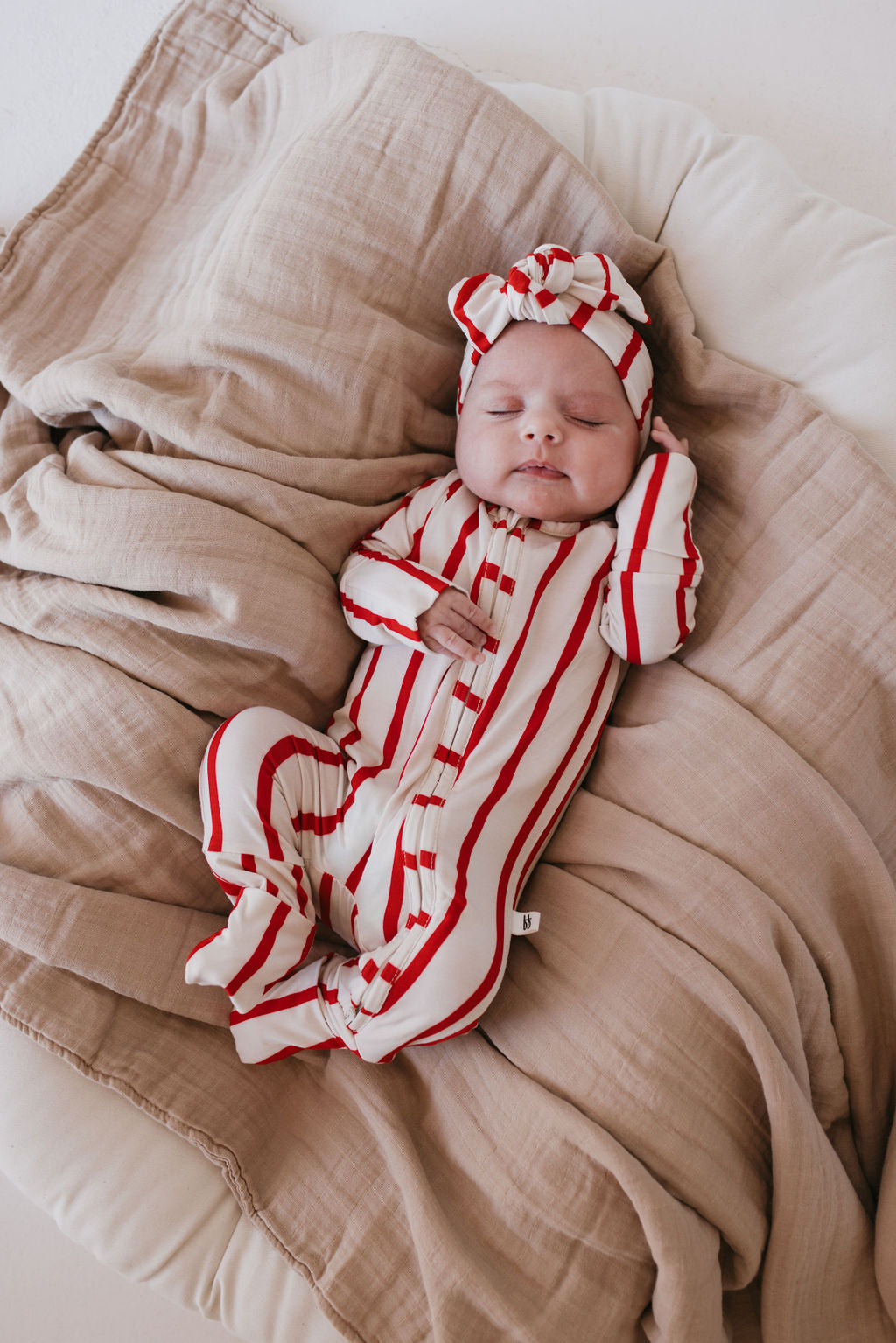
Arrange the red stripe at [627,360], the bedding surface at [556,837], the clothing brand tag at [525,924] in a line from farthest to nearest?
the red stripe at [627,360] < the clothing brand tag at [525,924] < the bedding surface at [556,837]

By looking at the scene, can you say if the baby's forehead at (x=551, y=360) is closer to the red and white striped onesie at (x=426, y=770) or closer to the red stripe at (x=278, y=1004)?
the red and white striped onesie at (x=426, y=770)

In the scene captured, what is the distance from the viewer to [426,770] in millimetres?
1055

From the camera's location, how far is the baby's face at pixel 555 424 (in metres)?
1.10

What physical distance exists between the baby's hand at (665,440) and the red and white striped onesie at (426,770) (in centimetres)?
3

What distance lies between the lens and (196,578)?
104 centimetres

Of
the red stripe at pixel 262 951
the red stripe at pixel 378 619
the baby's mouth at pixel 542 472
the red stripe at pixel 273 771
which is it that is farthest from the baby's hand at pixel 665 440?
the red stripe at pixel 262 951

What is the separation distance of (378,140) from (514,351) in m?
0.33

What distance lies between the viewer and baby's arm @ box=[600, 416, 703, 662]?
1.07 meters

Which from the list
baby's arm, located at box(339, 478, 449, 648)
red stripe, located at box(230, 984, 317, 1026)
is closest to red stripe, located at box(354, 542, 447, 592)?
baby's arm, located at box(339, 478, 449, 648)

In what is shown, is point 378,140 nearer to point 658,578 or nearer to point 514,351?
point 514,351

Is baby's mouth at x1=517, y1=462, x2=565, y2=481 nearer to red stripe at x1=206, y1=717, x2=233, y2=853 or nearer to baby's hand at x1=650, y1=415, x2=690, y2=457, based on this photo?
baby's hand at x1=650, y1=415, x2=690, y2=457

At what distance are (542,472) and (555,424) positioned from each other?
0.06 m

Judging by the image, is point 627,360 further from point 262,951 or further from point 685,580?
point 262,951

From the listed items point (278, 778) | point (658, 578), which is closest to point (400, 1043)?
point (278, 778)
